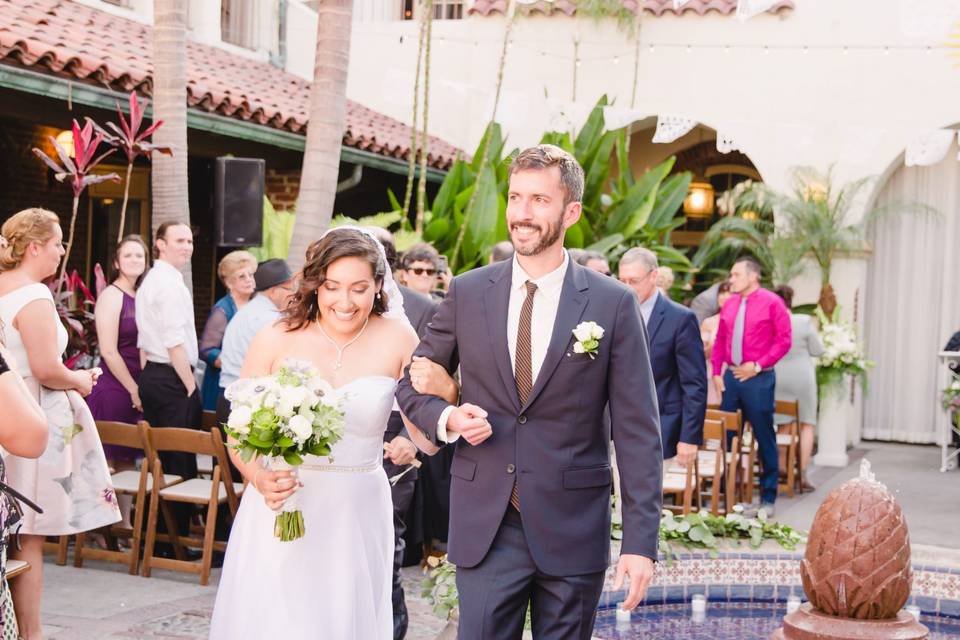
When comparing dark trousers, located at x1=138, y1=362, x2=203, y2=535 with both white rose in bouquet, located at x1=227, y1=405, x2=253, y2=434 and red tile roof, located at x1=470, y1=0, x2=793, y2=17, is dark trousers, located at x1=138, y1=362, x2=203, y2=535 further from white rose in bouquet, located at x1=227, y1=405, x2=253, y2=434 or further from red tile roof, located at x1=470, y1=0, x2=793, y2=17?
red tile roof, located at x1=470, y1=0, x2=793, y2=17

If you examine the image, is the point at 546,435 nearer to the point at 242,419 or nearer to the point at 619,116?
the point at 242,419

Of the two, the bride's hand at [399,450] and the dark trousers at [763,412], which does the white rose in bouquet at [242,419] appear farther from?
the dark trousers at [763,412]

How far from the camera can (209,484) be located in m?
7.41

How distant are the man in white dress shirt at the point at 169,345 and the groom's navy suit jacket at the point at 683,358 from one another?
9.19ft

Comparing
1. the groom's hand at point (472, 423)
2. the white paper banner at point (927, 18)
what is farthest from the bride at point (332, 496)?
the white paper banner at point (927, 18)

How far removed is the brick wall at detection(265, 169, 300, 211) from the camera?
1394 cm

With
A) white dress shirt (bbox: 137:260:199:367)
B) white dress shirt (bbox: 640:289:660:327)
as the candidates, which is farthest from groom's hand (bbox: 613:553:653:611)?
white dress shirt (bbox: 137:260:199:367)

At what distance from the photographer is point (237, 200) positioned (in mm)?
9844

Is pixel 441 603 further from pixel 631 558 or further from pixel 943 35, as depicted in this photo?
pixel 943 35

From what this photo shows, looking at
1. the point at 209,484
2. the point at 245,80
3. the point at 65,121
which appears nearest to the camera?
the point at 209,484

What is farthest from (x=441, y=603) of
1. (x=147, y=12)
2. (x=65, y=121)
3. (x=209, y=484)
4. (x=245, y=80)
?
(x=147, y=12)

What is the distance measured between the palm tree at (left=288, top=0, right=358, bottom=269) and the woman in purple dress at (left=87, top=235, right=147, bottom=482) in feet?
5.50

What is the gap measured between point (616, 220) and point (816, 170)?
2.36m

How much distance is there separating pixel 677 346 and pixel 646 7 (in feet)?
28.4
